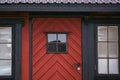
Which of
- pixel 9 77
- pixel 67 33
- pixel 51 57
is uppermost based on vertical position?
pixel 67 33

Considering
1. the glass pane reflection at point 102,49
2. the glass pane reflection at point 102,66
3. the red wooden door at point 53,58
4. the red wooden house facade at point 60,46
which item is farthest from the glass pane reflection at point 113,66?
the red wooden door at point 53,58

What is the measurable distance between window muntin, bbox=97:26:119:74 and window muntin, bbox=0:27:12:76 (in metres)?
2.74

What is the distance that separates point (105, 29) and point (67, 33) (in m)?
1.18

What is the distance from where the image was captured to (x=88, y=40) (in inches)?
365

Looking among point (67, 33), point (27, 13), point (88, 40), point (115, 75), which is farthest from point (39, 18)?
point (115, 75)

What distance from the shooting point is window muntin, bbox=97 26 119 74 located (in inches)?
366

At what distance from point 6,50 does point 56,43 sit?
5.09ft

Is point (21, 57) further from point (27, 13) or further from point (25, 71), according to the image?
point (27, 13)

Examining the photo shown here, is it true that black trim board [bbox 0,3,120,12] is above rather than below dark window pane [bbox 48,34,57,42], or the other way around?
above

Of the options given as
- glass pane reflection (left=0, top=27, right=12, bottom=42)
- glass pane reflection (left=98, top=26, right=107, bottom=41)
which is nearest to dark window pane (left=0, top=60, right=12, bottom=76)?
glass pane reflection (left=0, top=27, right=12, bottom=42)

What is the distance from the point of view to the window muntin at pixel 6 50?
9211 millimetres

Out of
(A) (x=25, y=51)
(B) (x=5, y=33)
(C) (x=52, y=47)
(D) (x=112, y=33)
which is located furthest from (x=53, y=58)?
(D) (x=112, y=33)

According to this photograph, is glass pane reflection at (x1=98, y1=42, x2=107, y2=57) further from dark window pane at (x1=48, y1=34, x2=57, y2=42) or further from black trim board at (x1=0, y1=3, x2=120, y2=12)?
dark window pane at (x1=48, y1=34, x2=57, y2=42)

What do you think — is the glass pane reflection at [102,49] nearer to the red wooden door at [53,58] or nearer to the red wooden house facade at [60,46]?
the red wooden house facade at [60,46]
